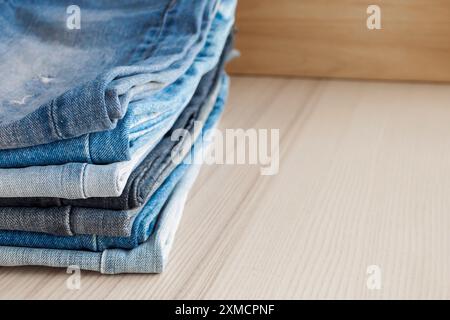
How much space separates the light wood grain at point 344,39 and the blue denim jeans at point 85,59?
23 cm

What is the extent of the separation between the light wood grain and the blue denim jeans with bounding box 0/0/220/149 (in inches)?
8.9

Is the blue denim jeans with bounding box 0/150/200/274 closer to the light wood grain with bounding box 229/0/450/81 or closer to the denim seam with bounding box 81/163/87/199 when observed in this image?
the denim seam with bounding box 81/163/87/199

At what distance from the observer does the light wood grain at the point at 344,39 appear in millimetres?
1055

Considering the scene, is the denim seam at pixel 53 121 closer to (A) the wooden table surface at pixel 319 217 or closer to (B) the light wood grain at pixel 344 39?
(A) the wooden table surface at pixel 319 217

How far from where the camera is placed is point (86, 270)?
2.11 feet

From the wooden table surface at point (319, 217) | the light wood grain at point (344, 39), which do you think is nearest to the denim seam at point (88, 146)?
the wooden table surface at point (319, 217)

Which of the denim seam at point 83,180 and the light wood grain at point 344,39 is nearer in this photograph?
the denim seam at point 83,180

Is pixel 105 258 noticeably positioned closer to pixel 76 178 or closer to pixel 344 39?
pixel 76 178

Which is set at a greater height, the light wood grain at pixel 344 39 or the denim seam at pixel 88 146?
the light wood grain at pixel 344 39

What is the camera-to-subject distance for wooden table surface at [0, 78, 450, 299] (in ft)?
2.02

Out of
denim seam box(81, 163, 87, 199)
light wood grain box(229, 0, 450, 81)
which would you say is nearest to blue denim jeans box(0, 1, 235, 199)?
denim seam box(81, 163, 87, 199)

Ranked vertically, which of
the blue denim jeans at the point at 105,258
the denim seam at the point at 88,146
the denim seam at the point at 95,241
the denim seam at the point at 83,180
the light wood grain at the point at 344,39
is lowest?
the blue denim jeans at the point at 105,258
